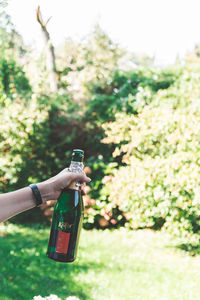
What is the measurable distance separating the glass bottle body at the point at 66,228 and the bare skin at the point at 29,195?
0.46ft

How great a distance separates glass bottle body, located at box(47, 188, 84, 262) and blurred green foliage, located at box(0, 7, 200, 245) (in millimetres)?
3286

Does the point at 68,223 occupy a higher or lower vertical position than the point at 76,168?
lower

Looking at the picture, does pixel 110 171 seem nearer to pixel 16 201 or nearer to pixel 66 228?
pixel 66 228

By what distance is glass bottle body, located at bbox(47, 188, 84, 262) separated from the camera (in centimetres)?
172

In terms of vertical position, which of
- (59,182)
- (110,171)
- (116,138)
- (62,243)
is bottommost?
(62,243)

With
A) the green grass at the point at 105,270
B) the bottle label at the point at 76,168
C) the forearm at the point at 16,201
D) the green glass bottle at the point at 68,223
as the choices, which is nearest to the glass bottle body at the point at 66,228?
the green glass bottle at the point at 68,223

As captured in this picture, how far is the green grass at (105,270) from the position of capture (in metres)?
4.00

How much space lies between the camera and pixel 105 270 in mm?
4652

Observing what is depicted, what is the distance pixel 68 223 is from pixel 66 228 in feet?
0.46

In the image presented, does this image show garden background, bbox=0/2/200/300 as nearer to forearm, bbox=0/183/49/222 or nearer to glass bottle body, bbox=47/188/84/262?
glass bottle body, bbox=47/188/84/262

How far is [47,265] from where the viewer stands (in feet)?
15.8

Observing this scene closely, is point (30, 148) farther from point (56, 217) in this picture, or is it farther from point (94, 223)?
point (56, 217)

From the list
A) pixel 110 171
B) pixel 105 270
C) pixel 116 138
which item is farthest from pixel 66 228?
pixel 110 171

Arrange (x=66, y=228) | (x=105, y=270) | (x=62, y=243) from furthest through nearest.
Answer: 1. (x=105, y=270)
2. (x=66, y=228)
3. (x=62, y=243)
